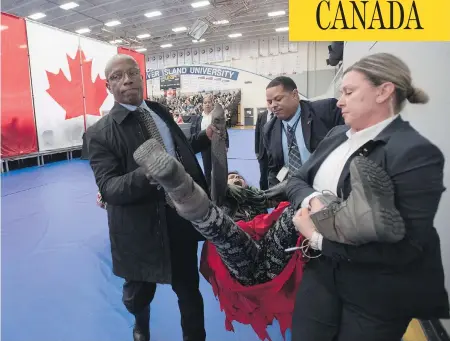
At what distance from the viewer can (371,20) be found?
1856 millimetres

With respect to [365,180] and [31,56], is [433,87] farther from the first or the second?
[31,56]

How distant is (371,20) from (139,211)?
6.01 ft

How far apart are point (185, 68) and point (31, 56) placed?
403 inches

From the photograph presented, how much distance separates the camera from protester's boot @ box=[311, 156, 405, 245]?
749 millimetres

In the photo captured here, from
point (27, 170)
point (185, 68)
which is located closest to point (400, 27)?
point (27, 170)

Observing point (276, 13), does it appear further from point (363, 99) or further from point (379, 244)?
point (379, 244)

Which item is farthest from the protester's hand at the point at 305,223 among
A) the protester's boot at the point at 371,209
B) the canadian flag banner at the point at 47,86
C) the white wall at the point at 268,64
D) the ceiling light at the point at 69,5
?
the white wall at the point at 268,64

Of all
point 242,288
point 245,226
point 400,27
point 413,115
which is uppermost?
point 400,27

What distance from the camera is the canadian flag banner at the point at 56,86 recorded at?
22.4 feet

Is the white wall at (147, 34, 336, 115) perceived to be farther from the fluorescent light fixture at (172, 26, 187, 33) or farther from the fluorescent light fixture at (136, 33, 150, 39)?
the fluorescent light fixture at (136, 33, 150, 39)

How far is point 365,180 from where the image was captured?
759 mm

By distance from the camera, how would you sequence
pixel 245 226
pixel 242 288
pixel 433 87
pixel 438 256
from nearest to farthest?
pixel 438 256
pixel 242 288
pixel 245 226
pixel 433 87

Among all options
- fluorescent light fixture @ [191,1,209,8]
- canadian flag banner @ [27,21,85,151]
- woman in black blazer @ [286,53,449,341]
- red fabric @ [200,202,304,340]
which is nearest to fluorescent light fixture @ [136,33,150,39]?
fluorescent light fixture @ [191,1,209,8]

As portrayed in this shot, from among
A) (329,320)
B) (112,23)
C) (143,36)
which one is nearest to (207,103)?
(329,320)
